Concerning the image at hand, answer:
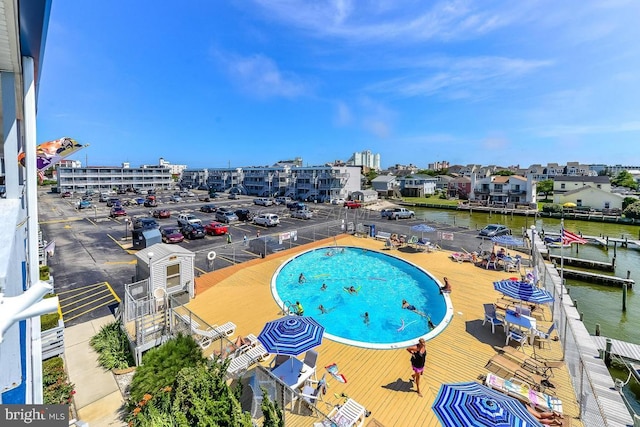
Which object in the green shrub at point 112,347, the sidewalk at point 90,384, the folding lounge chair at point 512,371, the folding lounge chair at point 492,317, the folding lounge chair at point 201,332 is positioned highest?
the folding lounge chair at point 201,332

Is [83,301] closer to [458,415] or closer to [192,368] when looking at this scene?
[192,368]

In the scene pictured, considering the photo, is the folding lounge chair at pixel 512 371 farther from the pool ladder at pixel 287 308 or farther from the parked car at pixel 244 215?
the parked car at pixel 244 215

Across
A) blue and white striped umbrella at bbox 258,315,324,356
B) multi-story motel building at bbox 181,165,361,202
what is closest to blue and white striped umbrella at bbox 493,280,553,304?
blue and white striped umbrella at bbox 258,315,324,356

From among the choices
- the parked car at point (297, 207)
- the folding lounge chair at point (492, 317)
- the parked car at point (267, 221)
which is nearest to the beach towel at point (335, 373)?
the folding lounge chair at point (492, 317)

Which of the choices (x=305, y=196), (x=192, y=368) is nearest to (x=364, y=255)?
(x=192, y=368)

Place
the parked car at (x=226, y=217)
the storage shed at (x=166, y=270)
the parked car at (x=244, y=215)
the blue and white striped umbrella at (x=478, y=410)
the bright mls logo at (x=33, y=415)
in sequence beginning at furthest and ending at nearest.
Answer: the parked car at (x=244, y=215) < the parked car at (x=226, y=217) < the storage shed at (x=166, y=270) < the blue and white striped umbrella at (x=478, y=410) < the bright mls logo at (x=33, y=415)
